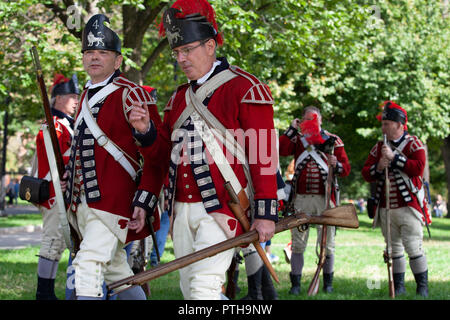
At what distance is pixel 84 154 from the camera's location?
4.79 metres

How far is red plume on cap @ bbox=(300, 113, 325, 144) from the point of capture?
8.52 m

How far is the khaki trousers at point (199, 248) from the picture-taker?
3918mm

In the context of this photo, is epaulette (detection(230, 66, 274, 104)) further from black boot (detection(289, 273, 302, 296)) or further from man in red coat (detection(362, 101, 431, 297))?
black boot (detection(289, 273, 302, 296))

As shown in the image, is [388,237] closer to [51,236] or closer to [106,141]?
[51,236]

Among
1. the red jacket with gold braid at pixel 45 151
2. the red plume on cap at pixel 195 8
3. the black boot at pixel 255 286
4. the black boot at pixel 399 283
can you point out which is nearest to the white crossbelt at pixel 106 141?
the red plume on cap at pixel 195 8

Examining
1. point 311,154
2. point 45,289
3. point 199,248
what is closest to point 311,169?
point 311,154

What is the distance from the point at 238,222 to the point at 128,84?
4.89ft

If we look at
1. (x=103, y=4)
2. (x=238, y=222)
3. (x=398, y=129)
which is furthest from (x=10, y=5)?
(x=238, y=222)

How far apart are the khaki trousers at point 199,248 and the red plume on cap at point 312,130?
460cm

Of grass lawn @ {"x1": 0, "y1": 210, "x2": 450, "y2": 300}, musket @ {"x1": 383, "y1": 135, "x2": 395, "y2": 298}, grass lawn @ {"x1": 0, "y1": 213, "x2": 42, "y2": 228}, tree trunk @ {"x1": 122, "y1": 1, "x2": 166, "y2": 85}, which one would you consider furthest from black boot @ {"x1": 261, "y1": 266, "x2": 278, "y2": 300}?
grass lawn @ {"x1": 0, "y1": 213, "x2": 42, "y2": 228}

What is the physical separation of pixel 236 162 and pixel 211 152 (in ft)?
0.55
